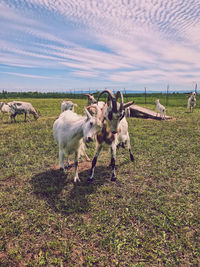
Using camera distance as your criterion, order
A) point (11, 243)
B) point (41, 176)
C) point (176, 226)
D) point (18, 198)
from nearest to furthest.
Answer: point (11, 243), point (176, 226), point (18, 198), point (41, 176)

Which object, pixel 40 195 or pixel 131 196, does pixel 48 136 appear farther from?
pixel 131 196

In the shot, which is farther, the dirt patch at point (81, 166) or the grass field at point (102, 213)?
the dirt patch at point (81, 166)

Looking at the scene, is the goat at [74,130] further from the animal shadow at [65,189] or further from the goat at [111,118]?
the goat at [111,118]

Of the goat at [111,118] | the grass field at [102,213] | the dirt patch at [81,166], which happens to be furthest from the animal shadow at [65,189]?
the goat at [111,118]

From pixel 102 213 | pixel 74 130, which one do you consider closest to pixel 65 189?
pixel 102 213

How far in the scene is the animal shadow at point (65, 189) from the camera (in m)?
4.30

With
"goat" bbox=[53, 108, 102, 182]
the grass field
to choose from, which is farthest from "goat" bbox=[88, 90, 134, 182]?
the grass field

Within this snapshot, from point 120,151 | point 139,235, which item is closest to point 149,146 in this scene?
point 120,151

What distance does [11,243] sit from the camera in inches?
129

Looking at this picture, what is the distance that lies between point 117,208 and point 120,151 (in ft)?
13.3

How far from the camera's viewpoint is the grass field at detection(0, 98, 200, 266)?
121 inches

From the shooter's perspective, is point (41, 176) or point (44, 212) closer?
point (44, 212)

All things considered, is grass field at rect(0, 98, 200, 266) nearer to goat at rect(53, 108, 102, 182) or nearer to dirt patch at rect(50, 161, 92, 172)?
dirt patch at rect(50, 161, 92, 172)

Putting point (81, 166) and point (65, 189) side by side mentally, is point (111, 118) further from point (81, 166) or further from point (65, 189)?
point (81, 166)
